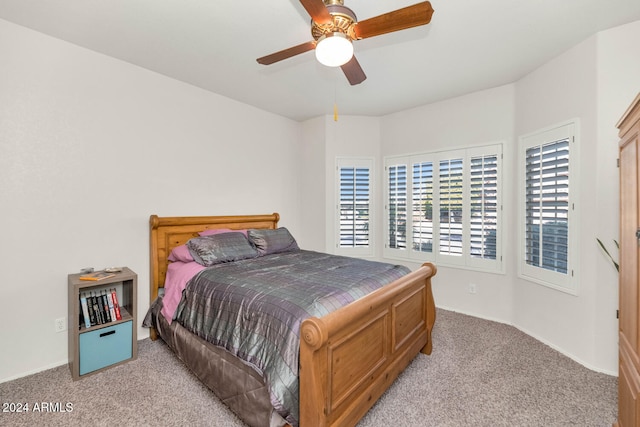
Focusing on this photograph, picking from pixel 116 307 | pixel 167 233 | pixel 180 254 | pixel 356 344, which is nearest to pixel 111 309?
pixel 116 307

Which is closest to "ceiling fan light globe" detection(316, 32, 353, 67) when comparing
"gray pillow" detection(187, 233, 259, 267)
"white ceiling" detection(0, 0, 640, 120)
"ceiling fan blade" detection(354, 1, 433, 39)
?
"ceiling fan blade" detection(354, 1, 433, 39)

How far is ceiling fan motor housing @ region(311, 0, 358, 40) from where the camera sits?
5.47 ft

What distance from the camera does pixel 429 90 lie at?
3.50m

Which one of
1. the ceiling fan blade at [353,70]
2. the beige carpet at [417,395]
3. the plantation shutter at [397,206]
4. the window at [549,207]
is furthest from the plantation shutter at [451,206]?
the ceiling fan blade at [353,70]

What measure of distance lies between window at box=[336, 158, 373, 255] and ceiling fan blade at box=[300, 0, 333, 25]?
2792 millimetres

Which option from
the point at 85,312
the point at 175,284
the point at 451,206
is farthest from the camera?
the point at 451,206

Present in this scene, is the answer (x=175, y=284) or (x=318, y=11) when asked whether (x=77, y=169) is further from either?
(x=318, y=11)

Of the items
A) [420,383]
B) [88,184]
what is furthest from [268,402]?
[88,184]

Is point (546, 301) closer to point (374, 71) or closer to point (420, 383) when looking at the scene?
point (420, 383)

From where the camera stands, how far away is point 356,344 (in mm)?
1776

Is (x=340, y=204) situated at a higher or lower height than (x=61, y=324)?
higher

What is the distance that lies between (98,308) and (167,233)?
90cm

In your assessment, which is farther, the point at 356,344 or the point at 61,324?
the point at 61,324

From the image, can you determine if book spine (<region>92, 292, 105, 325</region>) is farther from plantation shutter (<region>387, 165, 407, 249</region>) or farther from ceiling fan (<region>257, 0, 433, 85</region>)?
plantation shutter (<region>387, 165, 407, 249</region>)
